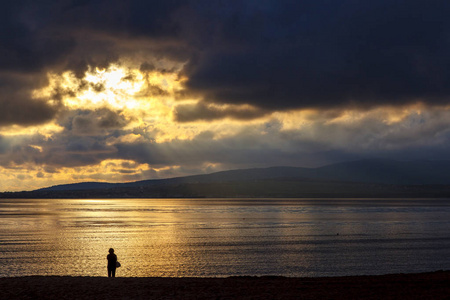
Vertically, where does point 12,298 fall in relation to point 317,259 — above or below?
above

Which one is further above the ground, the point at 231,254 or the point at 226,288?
the point at 226,288

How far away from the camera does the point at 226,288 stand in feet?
93.7

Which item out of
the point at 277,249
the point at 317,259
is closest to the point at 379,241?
the point at 277,249

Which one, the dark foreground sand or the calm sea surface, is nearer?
the dark foreground sand

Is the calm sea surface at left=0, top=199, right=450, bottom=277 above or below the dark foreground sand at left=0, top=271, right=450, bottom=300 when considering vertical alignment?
below

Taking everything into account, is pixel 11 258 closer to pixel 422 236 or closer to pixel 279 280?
pixel 279 280

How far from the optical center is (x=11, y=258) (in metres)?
56.5

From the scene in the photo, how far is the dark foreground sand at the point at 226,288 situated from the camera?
26453 millimetres

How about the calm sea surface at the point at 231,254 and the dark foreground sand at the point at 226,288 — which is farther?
the calm sea surface at the point at 231,254

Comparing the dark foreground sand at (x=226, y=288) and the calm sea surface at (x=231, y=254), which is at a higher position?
the dark foreground sand at (x=226, y=288)

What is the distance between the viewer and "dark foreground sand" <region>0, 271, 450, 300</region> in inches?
1041

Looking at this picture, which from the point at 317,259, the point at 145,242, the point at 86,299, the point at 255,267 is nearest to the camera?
the point at 86,299

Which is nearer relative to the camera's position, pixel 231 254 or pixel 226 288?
pixel 226 288

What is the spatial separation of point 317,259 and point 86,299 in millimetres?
34548
